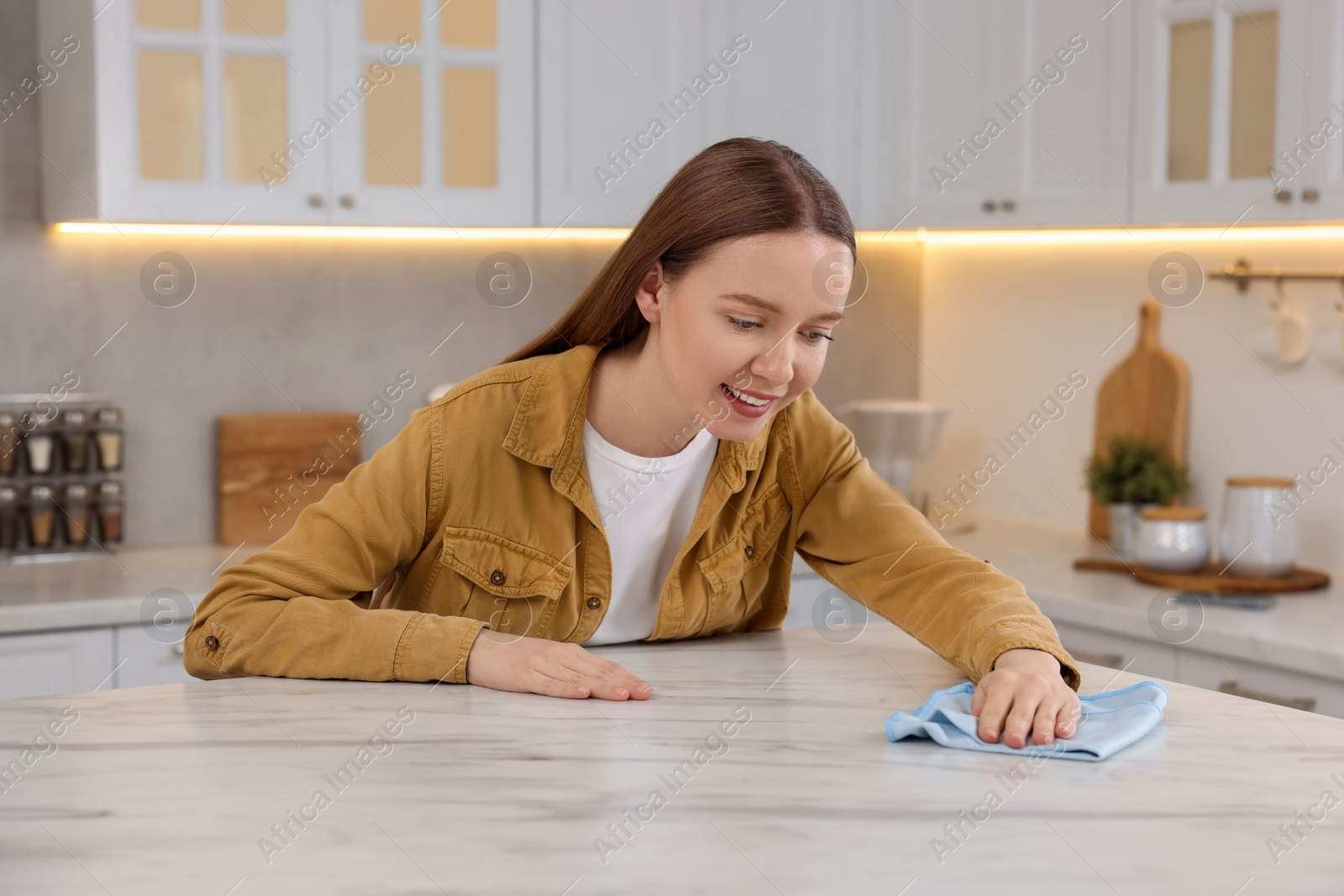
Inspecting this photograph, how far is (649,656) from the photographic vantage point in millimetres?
1385

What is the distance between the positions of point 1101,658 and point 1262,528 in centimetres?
40

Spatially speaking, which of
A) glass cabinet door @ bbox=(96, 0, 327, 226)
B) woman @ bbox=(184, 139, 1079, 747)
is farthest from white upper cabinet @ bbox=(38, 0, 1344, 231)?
woman @ bbox=(184, 139, 1079, 747)

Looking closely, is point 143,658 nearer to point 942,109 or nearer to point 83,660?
point 83,660

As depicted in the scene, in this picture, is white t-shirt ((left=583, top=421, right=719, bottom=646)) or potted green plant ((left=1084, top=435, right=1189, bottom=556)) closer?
white t-shirt ((left=583, top=421, right=719, bottom=646))

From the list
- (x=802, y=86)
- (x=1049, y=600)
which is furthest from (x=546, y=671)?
(x=802, y=86)

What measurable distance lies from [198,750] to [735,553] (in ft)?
2.22

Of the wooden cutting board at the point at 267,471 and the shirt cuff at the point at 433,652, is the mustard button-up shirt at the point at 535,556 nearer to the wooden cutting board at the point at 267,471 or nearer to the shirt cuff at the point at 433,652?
the shirt cuff at the point at 433,652

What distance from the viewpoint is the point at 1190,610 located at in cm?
229

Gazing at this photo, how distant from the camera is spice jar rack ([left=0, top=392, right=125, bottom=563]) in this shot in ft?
8.65

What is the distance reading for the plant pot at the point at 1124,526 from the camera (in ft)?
8.92

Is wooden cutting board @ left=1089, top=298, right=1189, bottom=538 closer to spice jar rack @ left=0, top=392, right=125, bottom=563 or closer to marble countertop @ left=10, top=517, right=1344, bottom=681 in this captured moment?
marble countertop @ left=10, top=517, right=1344, bottom=681

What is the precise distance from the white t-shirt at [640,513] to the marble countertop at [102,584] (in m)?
0.97

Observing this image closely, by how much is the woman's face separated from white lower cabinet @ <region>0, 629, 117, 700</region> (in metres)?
1.37

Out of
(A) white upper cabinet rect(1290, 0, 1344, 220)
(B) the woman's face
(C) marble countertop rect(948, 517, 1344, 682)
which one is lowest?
(C) marble countertop rect(948, 517, 1344, 682)
